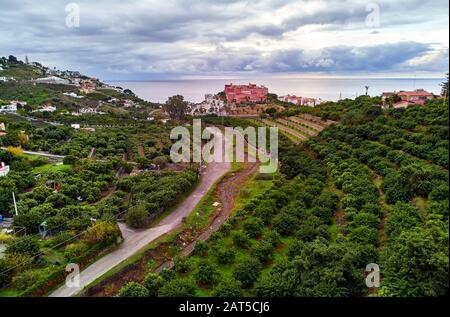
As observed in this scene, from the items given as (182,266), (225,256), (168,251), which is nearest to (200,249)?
(225,256)

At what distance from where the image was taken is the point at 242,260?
1395cm

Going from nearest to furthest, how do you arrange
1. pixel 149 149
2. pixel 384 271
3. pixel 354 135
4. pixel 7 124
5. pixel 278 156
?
1. pixel 384 271
2. pixel 354 135
3. pixel 278 156
4. pixel 149 149
5. pixel 7 124

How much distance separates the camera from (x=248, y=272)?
40.3ft

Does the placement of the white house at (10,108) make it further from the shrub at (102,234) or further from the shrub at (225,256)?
the shrub at (225,256)

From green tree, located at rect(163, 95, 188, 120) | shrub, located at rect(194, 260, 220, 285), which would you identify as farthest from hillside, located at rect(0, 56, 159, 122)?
shrub, located at rect(194, 260, 220, 285)

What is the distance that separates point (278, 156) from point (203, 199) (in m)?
10.8

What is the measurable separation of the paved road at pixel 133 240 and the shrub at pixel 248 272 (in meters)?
5.02

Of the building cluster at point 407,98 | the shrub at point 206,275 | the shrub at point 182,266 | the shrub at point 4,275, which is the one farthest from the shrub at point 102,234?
the building cluster at point 407,98

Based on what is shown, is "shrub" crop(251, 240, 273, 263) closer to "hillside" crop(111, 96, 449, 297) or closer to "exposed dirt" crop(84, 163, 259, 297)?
"hillside" crop(111, 96, 449, 297)

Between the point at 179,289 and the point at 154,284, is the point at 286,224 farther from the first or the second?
the point at 154,284

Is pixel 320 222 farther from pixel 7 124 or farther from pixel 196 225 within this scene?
pixel 7 124

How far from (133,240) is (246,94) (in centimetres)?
6419

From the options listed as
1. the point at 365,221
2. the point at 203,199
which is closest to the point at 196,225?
the point at 203,199
